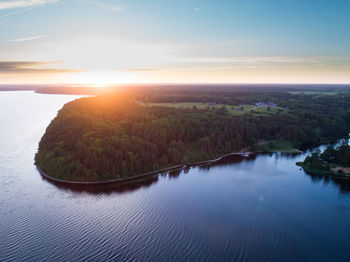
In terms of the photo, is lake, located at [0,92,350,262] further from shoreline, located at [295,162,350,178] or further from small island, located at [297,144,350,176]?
small island, located at [297,144,350,176]

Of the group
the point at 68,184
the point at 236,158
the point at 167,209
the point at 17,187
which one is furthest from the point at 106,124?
the point at 236,158

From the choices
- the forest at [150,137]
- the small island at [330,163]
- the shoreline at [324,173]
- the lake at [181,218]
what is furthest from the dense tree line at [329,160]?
the forest at [150,137]

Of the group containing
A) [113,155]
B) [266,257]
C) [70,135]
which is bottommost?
[266,257]

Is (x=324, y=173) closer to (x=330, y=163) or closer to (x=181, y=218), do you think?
(x=330, y=163)

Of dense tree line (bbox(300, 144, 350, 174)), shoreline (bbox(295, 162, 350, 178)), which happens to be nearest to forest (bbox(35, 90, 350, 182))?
dense tree line (bbox(300, 144, 350, 174))

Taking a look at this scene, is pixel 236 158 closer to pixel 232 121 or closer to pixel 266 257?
pixel 232 121
